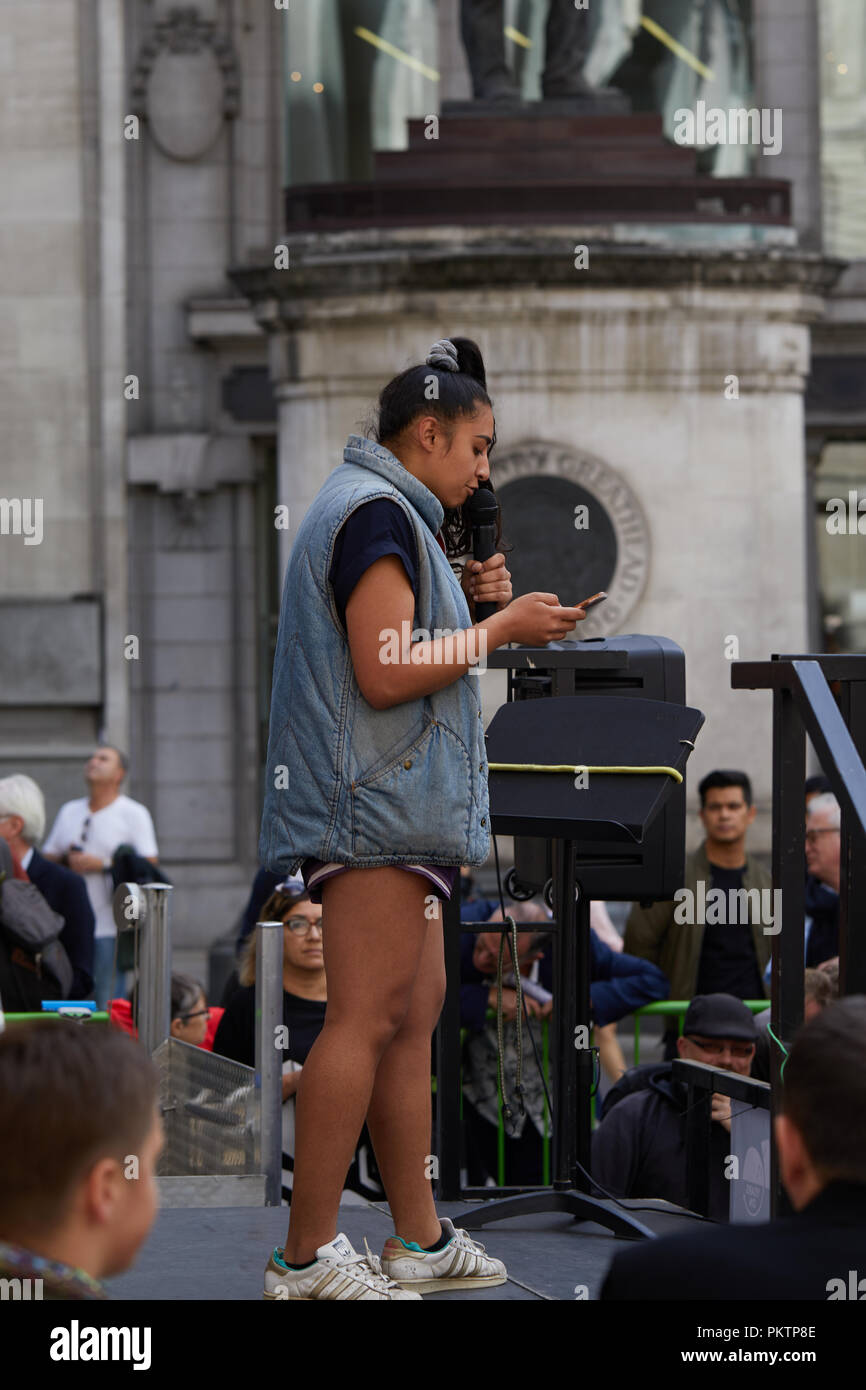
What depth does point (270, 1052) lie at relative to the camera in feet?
20.3

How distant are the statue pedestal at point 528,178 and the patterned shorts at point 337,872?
8190mm

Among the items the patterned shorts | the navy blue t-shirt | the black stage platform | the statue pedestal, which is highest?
the statue pedestal

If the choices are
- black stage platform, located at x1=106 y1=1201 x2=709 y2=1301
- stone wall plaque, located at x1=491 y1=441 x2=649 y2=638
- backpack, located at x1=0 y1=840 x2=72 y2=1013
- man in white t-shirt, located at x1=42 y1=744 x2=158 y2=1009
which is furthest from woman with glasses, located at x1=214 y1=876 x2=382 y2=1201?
stone wall plaque, located at x1=491 y1=441 x2=649 y2=638

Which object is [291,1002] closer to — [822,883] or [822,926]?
[822,926]

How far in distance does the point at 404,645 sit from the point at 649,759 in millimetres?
980

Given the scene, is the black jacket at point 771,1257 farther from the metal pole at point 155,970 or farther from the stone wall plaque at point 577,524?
the stone wall plaque at point 577,524

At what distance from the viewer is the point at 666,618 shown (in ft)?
39.7

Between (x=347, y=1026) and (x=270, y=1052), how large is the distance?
193cm

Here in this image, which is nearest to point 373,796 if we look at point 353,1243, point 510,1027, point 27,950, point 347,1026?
point 347,1026

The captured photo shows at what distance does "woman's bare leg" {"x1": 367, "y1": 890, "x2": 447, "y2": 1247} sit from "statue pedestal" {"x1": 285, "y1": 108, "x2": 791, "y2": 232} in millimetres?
8225

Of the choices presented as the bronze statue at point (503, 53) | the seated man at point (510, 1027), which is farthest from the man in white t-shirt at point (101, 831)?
the bronze statue at point (503, 53)

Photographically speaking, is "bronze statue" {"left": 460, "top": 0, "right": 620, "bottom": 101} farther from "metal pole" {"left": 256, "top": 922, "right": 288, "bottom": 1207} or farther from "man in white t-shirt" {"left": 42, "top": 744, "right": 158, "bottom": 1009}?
"metal pole" {"left": 256, "top": 922, "right": 288, "bottom": 1207}

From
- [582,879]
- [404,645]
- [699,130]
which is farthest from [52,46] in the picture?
[404,645]

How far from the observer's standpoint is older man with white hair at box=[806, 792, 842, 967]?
8.43 m
